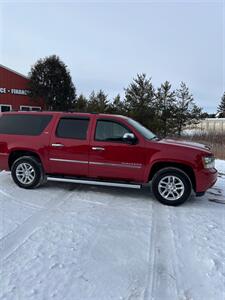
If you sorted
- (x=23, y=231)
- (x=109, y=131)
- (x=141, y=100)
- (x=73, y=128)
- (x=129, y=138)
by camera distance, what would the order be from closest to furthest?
(x=23, y=231), (x=129, y=138), (x=109, y=131), (x=73, y=128), (x=141, y=100)

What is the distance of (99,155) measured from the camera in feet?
20.8

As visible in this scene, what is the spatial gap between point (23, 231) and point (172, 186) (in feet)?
9.60

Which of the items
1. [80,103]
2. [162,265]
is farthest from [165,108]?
[162,265]

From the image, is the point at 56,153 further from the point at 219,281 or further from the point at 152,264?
the point at 219,281

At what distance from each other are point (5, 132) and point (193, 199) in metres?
4.38

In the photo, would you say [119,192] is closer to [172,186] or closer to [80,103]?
[172,186]

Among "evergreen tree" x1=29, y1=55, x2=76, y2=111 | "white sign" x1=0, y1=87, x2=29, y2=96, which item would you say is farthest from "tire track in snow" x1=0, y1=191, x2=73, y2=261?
"evergreen tree" x1=29, y1=55, x2=76, y2=111

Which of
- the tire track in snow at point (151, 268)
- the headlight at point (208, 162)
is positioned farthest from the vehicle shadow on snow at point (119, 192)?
the tire track in snow at point (151, 268)

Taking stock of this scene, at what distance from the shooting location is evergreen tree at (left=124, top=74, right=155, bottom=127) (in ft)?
86.3

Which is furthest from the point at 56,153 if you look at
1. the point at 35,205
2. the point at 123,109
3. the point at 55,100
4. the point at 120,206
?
the point at 55,100

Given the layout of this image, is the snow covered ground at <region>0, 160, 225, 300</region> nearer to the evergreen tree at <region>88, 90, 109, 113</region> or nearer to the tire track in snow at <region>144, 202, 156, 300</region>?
the tire track in snow at <region>144, 202, 156, 300</region>

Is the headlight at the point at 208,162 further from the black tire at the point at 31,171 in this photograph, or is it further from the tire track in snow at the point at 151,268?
the black tire at the point at 31,171

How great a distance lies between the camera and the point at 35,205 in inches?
220

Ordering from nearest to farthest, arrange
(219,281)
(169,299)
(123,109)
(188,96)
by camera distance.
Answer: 1. (169,299)
2. (219,281)
3. (123,109)
4. (188,96)
